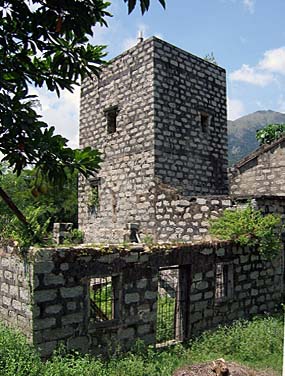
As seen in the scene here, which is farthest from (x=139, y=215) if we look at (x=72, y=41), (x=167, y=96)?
(x=72, y=41)

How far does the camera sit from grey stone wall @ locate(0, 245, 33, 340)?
20.4 ft

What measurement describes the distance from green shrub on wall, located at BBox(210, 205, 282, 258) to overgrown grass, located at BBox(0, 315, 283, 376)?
5.48 feet

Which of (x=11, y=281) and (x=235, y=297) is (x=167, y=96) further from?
A: (x=11, y=281)

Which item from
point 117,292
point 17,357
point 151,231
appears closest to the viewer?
A: point 17,357

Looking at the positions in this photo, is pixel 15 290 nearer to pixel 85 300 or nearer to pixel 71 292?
pixel 71 292

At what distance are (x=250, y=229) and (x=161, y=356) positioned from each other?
12.2 ft

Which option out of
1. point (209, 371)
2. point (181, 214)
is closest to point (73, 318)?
point (209, 371)

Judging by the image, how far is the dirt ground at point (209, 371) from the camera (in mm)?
6047

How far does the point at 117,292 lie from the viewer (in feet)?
23.4

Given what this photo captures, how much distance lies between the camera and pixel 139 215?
40.4 ft

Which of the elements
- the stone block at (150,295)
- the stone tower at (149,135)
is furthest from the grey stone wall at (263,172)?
the stone block at (150,295)

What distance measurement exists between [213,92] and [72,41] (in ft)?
37.9

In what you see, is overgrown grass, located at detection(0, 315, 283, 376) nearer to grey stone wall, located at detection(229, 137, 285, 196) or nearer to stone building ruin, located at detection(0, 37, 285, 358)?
stone building ruin, located at detection(0, 37, 285, 358)

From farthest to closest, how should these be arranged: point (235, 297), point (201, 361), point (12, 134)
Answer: point (235, 297), point (201, 361), point (12, 134)
